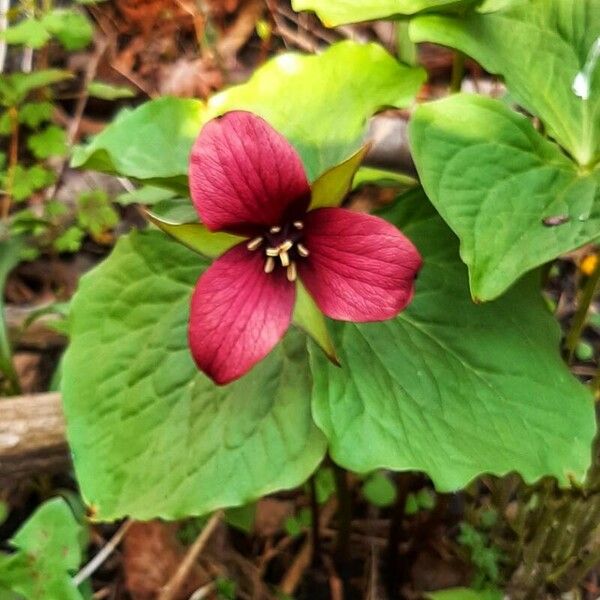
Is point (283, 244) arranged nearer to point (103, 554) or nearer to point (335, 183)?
point (335, 183)

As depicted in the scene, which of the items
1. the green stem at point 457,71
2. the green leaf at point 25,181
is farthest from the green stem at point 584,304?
the green leaf at point 25,181

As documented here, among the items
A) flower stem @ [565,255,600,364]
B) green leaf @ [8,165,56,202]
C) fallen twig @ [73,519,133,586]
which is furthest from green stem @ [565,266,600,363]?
green leaf @ [8,165,56,202]

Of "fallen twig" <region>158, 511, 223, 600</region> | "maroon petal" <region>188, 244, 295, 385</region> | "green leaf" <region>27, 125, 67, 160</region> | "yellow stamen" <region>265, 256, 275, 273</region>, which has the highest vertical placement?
"yellow stamen" <region>265, 256, 275, 273</region>

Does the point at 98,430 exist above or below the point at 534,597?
above

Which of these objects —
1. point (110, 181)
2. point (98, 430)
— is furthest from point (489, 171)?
point (110, 181)

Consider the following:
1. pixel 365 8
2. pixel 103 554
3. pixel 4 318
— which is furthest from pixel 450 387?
pixel 4 318

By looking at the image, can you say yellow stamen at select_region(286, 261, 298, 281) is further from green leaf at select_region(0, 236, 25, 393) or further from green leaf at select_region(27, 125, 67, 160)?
green leaf at select_region(27, 125, 67, 160)

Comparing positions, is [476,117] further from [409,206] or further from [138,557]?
[138,557]
